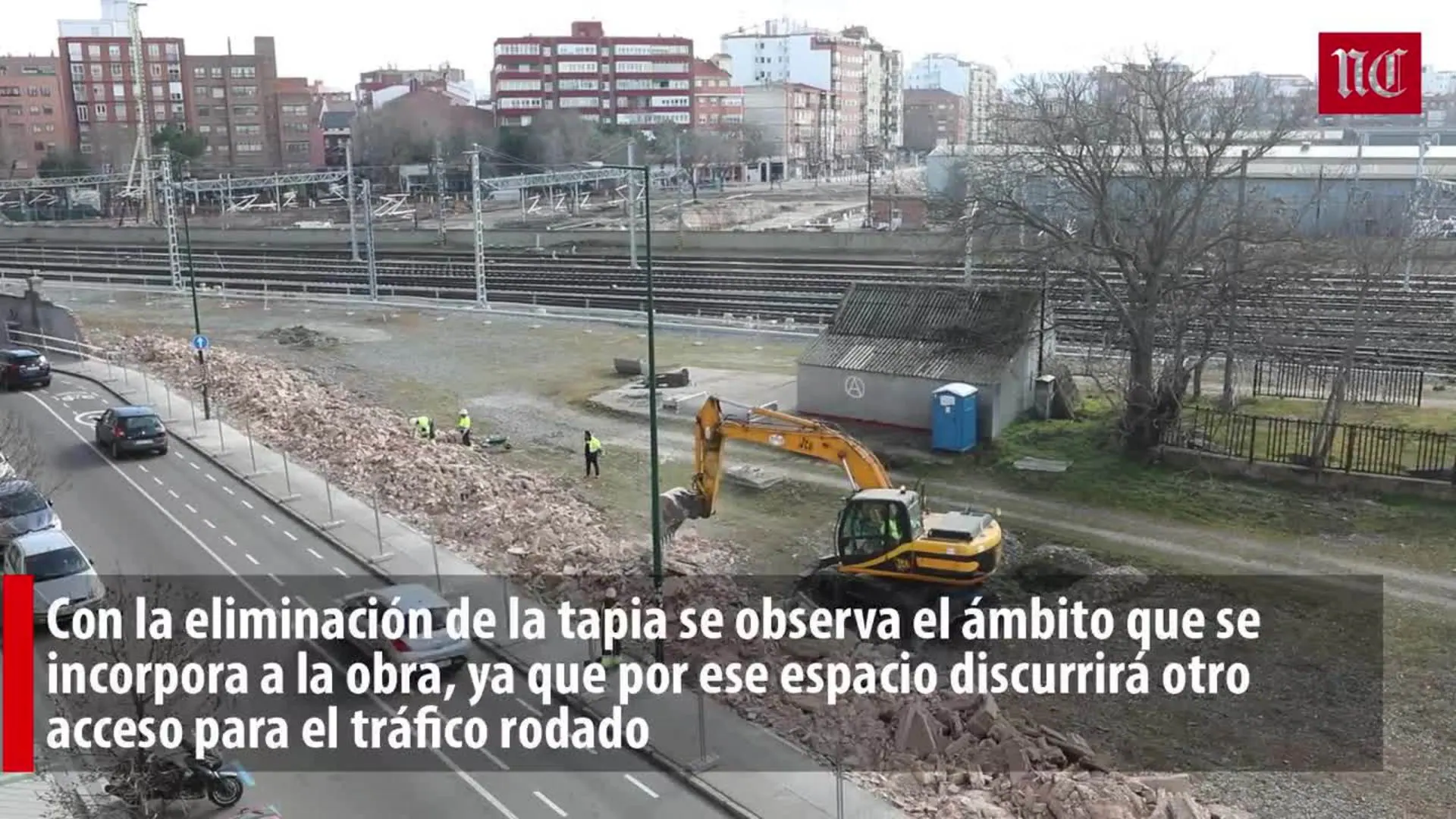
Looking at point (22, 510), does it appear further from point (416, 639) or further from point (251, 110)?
point (251, 110)

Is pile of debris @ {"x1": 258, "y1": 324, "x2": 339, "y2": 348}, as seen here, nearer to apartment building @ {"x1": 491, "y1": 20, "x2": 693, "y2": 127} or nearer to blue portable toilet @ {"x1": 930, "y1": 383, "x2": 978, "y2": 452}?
blue portable toilet @ {"x1": 930, "y1": 383, "x2": 978, "y2": 452}

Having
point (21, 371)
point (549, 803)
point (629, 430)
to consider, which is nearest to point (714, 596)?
point (549, 803)

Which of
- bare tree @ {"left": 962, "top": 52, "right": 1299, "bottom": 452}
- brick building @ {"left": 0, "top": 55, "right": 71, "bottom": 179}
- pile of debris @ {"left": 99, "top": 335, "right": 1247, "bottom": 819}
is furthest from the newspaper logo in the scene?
brick building @ {"left": 0, "top": 55, "right": 71, "bottom": 179}

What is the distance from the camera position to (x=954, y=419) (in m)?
29.0

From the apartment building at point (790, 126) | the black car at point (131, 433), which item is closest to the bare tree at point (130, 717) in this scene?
the black car at point (131, 433)

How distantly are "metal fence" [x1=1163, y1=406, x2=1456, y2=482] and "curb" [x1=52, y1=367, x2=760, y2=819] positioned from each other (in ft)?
56.4

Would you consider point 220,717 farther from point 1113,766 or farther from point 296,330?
point 296,330

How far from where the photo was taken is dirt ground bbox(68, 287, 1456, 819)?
14344 millimetres

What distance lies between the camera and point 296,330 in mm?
49281

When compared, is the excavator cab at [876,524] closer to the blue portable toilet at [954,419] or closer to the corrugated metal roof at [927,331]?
the blue portable toilet at [954,419]

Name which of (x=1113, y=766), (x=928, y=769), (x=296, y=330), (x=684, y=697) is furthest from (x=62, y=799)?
(x=296, y=330)

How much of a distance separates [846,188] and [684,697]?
121 m

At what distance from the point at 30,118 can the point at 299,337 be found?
9804 centimetres

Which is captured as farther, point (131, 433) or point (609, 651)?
point (131, 433)
